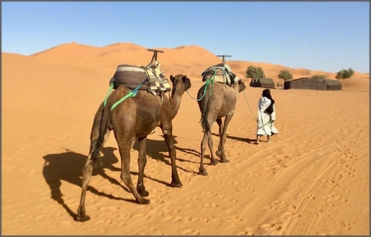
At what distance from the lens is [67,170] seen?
284 inches

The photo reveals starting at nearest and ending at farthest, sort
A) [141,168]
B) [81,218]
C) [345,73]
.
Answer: [81,218] < [141,168] < [345,73]

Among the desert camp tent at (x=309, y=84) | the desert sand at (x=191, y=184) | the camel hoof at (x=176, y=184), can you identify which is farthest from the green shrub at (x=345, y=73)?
the camel hoof at (x=176, y=184)

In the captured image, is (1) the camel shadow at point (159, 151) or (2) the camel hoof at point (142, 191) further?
(1) the camel shadow at point (159, 151)

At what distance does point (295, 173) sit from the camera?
23.9 feet

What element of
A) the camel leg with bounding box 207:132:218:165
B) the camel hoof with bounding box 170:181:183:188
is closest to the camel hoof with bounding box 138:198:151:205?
the camel hoof with bounding box 170:181:183:188

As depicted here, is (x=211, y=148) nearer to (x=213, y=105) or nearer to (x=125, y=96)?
(x=213, y=105)

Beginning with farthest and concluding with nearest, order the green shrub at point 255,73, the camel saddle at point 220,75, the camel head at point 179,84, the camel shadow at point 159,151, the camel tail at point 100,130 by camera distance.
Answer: the green shrub at point 255,73
the camel shadow at point 159,151
the camel saddle at point 220,75
the camel head at point 179,84
the camel tail at point 100,130

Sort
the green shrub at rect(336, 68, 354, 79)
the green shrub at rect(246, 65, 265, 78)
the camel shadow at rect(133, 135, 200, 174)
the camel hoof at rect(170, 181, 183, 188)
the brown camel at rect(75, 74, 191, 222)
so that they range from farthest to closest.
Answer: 1. the green shrub at rect(336, 68, 354, 79)
2. the green shrub at rect(246, 65, 265, 78)
3. the camel shadow at rect(133, 135, 200, 174)
4. the camel hoof at rect(170, 181, 183, 188)
5. the brown camel at rect(75, 74, 191, 222)

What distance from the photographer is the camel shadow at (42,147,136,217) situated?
5.97m

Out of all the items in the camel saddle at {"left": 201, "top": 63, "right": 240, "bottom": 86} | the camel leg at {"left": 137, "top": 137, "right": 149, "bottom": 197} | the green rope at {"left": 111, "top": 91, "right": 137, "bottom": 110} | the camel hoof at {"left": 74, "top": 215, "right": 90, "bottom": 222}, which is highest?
the camel saddle at {"left": 201, "top": 63, "right": 240, "bottom": 86}

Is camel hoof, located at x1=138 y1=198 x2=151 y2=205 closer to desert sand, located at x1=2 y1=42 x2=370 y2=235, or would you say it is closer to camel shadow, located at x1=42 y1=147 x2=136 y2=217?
desert sand, located at x1=2 y1=42 x2=370 y2=235

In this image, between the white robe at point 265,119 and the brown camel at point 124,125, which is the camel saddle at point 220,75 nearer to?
the brown camel at point 124,125

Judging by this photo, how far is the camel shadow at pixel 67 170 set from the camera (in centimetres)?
597

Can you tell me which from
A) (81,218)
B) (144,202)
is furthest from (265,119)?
(81,218)
